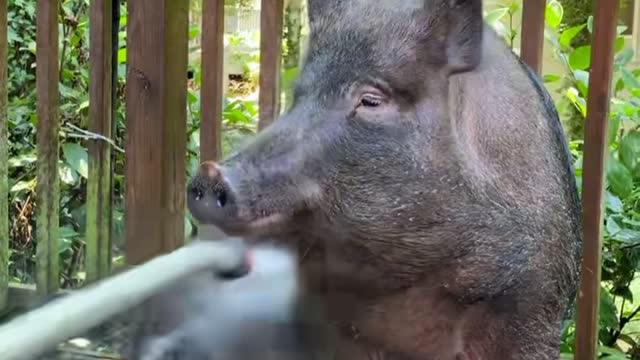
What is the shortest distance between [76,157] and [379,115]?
1.01m

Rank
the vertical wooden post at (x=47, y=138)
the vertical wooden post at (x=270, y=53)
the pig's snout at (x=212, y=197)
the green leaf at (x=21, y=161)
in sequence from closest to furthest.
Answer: the pig's snout at (x=212, y=197) → the vertical wooden post at (x=270, y=53) → the vertical wooden post at (x=47, y=138) → the green leaf at (x=21, y=161)

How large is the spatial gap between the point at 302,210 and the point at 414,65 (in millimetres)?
200

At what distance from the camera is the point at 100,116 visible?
1.58m

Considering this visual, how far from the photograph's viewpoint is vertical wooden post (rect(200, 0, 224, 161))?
4.86ft

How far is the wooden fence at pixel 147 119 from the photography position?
145 centimetres

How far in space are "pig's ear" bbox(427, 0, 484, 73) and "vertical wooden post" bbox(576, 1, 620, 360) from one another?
0.42 meters

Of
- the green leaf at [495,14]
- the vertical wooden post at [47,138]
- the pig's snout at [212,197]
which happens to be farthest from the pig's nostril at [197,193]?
the green leaf at [495,14]

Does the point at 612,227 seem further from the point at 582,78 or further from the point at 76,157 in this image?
the point at 76,157

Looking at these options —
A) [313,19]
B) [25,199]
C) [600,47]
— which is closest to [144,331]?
[313,19]

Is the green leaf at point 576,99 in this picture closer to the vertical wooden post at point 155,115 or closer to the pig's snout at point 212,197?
the vertical wooden post at point 155,115

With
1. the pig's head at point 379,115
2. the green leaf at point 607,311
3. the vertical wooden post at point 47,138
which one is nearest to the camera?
the pig's head at point 379,115

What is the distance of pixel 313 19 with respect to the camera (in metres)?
1.06

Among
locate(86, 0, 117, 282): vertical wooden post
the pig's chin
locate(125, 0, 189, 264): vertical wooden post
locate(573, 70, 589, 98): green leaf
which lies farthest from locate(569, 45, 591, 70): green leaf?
the pig's chin

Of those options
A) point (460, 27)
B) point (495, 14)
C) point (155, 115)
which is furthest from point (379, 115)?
point (495, 14)
